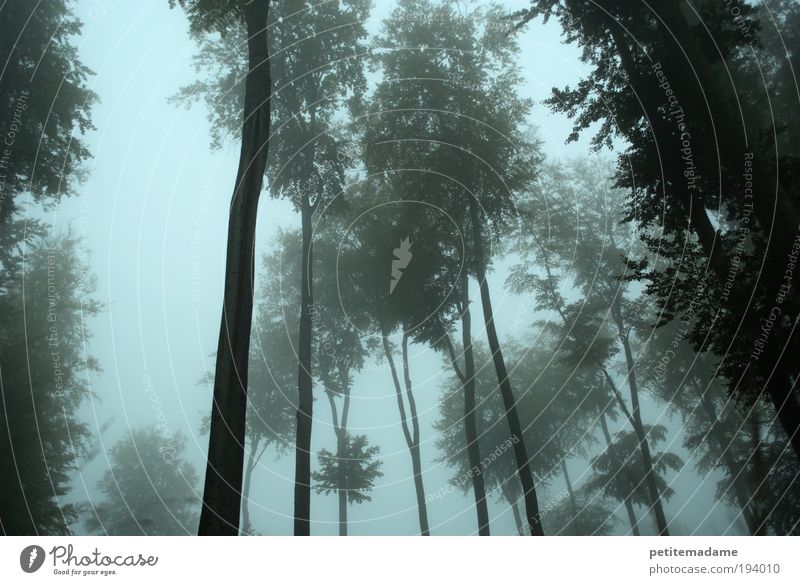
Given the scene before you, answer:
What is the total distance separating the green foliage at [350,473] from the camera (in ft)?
60.2

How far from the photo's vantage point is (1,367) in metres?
14.4

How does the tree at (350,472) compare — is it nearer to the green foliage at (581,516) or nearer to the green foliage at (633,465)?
the green foliage at (633,465)

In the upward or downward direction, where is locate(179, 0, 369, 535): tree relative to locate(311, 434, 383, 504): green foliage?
upward

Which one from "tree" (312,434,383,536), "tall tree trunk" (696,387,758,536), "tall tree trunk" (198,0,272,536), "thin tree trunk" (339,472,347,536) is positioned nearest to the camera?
"tall tree trunk" (198,0,272,536)

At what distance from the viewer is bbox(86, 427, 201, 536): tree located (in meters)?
31.3

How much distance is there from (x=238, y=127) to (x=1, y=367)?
35.6ft

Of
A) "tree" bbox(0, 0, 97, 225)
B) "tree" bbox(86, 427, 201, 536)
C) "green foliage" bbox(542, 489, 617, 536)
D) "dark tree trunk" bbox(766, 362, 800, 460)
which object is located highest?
"tree" bbox(0, 0, 97, 225)

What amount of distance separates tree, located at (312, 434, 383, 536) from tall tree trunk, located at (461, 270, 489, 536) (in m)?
4.47

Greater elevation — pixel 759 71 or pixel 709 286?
pixel 759 71

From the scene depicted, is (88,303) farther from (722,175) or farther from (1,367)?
(722,175)

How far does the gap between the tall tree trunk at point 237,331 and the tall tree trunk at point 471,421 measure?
32.1 feet

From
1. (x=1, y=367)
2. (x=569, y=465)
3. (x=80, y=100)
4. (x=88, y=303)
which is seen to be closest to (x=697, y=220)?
(x=80, y=100)
